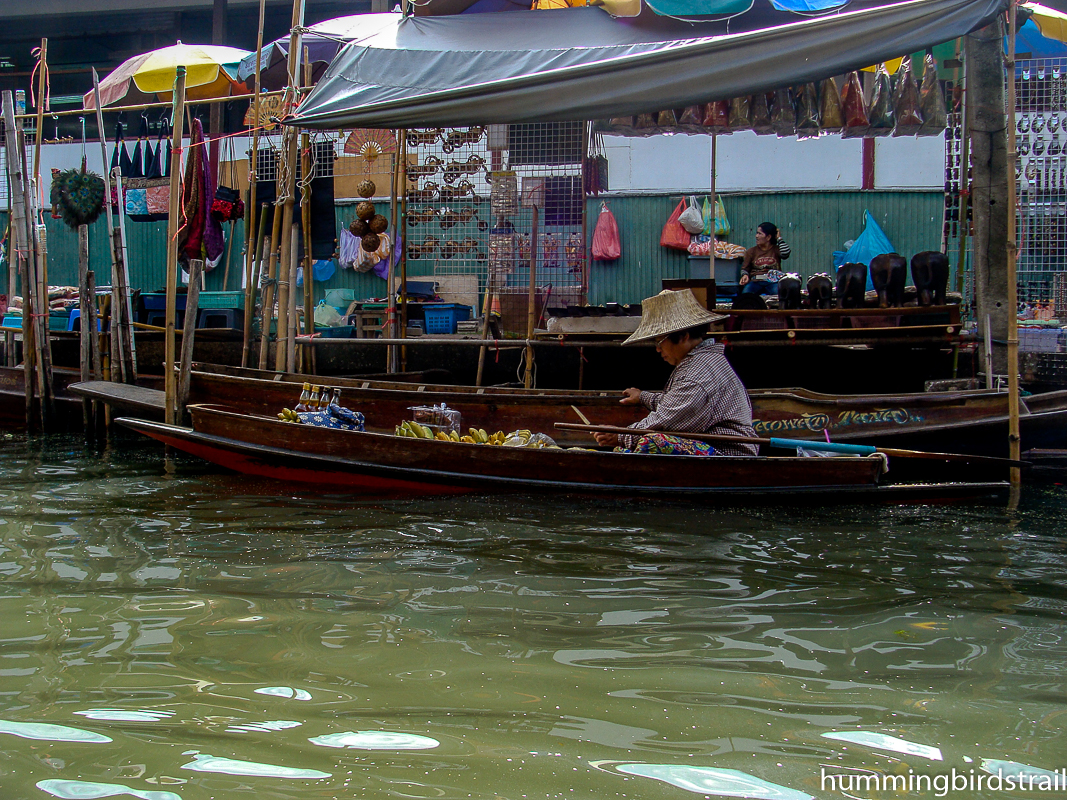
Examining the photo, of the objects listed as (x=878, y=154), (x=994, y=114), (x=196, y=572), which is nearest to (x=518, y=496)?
(x=196, y=572)

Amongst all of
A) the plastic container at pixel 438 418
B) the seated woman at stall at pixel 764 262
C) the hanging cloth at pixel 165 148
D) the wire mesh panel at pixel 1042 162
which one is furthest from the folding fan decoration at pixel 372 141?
the wire mesh panel at pixel 1042 162

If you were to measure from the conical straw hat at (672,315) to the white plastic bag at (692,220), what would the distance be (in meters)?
6.70

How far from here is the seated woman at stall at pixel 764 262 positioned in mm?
8781

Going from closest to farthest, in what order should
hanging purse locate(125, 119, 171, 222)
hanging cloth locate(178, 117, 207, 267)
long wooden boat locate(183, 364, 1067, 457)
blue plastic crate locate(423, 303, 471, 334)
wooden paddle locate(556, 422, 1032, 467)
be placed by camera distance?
wooden paddle locate(556, 422, 1032, 467)
long wooden boat locate(183, 364, 1067, 457)
hanging cloth locate(178, 117, 207, 267)
blue plastic crate locate(423, 303, 471, 334)
hanging purse locate(125, 119, 171, 222)

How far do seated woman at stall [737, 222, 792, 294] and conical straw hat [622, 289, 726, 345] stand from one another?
4.33 metres

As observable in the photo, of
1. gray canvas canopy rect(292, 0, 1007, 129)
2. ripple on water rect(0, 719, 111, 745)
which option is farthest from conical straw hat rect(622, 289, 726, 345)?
ripple on water rect(0, 719, 111, 745)

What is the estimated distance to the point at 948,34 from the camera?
213 inches

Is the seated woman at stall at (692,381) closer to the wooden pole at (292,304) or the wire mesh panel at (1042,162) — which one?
the wooden pole at (292,304)

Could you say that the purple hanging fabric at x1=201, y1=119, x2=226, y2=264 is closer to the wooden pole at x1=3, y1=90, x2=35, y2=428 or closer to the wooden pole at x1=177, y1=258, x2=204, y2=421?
the wooden pole at x1=177, y1=258, x2=204, y2=421

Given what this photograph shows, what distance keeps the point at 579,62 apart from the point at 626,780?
17.2 ft

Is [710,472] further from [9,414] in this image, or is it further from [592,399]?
[9,414]

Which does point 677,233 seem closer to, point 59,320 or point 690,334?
point 690,334

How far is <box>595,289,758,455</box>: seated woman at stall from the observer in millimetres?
4652

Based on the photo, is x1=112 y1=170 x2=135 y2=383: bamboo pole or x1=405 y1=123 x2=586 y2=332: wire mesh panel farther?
x1=405 y1=123 x2=586 y2=332: wire mesh panel
